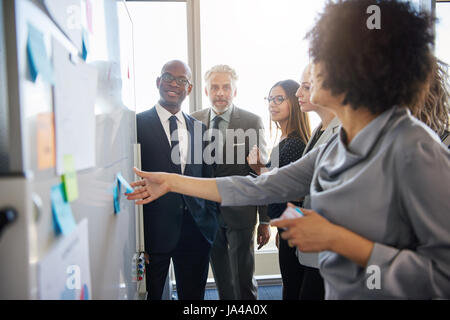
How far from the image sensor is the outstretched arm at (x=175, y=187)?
0.90 m

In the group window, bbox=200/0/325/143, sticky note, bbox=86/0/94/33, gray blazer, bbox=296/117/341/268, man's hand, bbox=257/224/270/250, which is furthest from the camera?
window, bbox=200/0/325/143

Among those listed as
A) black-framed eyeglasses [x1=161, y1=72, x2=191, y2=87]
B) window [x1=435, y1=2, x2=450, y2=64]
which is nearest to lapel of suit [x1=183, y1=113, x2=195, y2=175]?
black-framed eyeglasses [x1=161, y1=72, x2=191, y2=87]

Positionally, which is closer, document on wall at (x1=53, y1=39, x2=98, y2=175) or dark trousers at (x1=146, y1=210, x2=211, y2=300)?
document on wall at (x1=53, y1=39, x2=98, y2=175)

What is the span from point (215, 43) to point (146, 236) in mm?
1393

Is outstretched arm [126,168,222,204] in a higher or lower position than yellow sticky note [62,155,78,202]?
lower

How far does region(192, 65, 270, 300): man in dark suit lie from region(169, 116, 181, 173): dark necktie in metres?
0.37

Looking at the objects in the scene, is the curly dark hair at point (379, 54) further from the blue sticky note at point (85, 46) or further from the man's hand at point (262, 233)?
the man's hand at point (262, 233)

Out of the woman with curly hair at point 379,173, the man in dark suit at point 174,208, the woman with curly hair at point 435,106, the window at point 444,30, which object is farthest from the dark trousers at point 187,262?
the window at point 444,30

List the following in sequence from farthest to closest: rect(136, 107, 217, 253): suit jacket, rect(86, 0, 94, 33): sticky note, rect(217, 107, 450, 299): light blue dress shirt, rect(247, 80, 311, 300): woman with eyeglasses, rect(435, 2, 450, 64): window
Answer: rect(435, 2, 450, 64): window → rect(247, 80, 311, 300): woman with eyeglasses → rect(136, 107, 217, 253): suit jacket → rect(86, 0, 94, 33): sticky note → rect(217, 107, 450, 299): light blue dress shirt

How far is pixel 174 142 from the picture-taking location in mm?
1250

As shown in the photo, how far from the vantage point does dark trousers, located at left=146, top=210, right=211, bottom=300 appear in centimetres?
123

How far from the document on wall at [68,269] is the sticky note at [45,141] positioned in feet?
0.44

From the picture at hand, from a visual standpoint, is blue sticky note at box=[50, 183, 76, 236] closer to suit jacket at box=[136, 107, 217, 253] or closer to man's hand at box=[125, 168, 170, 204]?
man's hand at box=[125, 168, 170, 204]

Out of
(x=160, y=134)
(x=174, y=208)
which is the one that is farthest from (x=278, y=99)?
(x=174, y=208)
